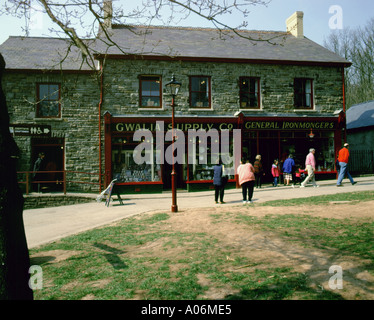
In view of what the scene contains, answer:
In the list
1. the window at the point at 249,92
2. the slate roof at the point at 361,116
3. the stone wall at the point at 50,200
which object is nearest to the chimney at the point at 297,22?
the window at the point at 249,92

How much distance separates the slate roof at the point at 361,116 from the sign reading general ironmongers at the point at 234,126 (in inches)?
246

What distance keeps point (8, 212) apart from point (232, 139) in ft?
46.4

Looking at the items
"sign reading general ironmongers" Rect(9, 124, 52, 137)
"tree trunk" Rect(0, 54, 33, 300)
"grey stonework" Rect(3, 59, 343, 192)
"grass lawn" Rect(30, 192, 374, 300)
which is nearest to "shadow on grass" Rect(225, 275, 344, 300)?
"grass lawn" Rect(30, 192, 374, 300)

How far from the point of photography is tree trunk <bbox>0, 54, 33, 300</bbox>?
125 inches

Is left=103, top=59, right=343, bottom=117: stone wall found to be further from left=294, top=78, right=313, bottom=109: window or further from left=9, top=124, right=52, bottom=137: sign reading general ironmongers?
left=9, top=124, right=52, bottom=137: sign reading general ironmongers

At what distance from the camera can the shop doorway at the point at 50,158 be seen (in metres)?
15.3

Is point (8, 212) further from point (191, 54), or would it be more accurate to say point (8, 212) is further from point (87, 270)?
point (191, 54)

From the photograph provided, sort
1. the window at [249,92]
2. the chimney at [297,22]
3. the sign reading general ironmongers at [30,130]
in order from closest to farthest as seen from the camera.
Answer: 1. the sign reading general ironmongers at [30,130]
2. the window at [249,92]
3. the chimney at [297,22]

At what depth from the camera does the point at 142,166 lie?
15906 millimetres

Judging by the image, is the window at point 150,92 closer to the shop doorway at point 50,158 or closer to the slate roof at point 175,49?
the slate roof at point 175,49

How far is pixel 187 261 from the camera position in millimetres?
4770

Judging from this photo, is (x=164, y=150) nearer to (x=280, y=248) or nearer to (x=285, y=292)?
(x=280, y=248)

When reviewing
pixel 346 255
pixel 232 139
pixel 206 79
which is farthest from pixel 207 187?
pixel 346 255

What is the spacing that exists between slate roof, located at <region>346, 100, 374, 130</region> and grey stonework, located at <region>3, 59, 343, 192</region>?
847 centimetres
